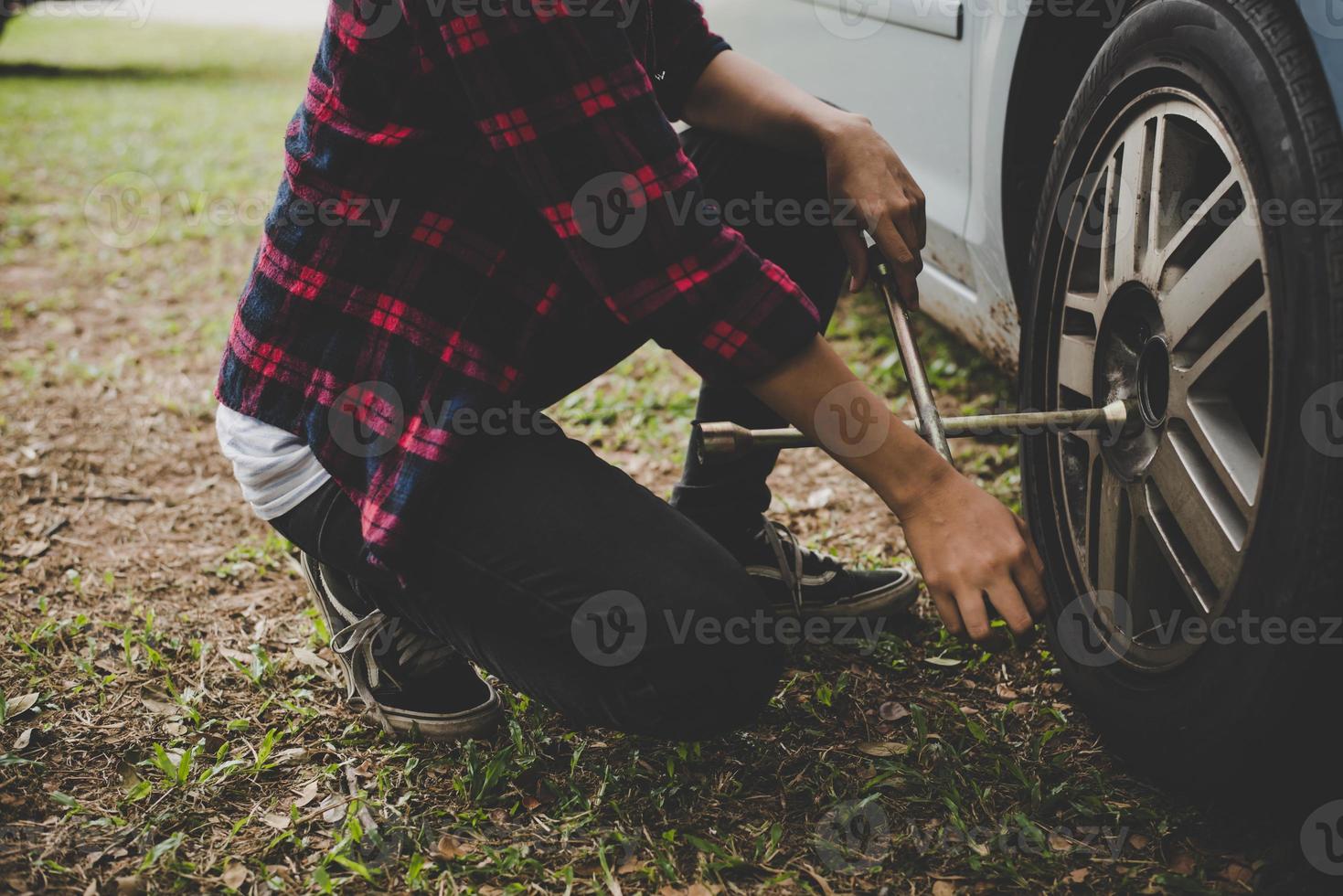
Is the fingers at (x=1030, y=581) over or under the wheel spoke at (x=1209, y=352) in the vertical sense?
under

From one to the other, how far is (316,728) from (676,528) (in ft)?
2.33

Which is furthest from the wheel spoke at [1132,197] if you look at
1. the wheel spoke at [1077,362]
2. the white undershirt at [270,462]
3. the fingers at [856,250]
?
the white undershirt at [270,462]

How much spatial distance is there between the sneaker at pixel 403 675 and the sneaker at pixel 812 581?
507mm

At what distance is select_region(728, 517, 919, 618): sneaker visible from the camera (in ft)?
6.15

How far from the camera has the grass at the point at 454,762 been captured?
1.37 m

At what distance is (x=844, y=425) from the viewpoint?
1.20 meters

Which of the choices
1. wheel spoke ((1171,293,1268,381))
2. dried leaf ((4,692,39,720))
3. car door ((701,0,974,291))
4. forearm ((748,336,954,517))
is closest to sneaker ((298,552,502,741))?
dried leaf ((4,692,39,720))

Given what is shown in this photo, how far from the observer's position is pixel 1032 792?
4.77ft

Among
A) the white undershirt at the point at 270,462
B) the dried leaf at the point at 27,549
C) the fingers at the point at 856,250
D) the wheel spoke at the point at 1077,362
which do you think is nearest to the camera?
the white undershirt at the point at 270,462

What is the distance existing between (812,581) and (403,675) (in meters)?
0.69

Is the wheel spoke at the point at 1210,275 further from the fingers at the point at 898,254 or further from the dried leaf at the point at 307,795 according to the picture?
the dried leaf at the point at 307,795

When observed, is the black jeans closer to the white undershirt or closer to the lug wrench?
the white undershirt

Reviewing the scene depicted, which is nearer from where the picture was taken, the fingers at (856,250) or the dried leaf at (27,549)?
the fingers at (856,250)

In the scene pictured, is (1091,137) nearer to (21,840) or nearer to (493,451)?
(493,451)
